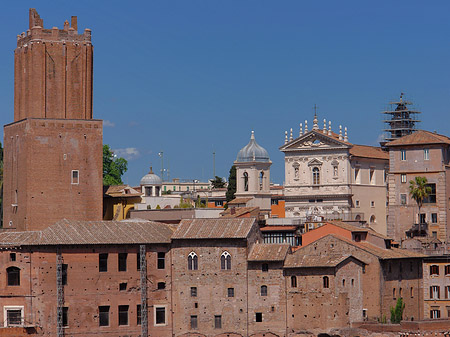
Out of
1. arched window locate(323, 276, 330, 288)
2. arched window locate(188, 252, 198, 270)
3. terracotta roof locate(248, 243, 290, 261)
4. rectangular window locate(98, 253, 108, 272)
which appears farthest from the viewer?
arched window locate(188, 252, 198, 270)

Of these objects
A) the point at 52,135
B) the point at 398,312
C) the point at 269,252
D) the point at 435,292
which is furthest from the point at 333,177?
the point at 52,135

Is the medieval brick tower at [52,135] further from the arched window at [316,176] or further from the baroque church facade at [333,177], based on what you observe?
the arched window at [316,176]

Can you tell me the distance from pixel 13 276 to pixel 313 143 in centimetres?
4176

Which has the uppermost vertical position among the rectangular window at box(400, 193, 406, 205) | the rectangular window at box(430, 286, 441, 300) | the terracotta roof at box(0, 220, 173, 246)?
the rectangular window at box(400, 193, 406, 205)

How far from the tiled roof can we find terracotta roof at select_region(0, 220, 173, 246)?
8236mm

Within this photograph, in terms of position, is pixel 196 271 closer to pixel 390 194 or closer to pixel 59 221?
pixel 59 221

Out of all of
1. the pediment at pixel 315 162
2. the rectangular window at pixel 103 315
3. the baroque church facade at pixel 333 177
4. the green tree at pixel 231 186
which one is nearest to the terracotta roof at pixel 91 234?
the rectangular window at pixel 103 315

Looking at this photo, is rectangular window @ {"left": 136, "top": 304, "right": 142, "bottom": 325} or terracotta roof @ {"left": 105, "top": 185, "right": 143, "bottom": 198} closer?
rectangular window @ {"left": 136, "top": 304, "right": 142, "bottom": 325}

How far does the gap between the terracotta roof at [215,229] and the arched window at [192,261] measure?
4.17 ft

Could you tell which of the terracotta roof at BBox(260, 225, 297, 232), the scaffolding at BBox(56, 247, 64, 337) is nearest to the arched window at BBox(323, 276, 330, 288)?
the terracotta roof at BBox(260, 225, 297, 232)

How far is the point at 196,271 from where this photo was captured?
7738 centimetres

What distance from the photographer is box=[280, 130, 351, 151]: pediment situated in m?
107

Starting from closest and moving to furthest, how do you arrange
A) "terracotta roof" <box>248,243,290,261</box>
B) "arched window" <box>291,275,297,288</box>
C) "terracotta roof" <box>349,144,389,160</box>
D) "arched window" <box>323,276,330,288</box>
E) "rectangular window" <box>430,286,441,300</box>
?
"arched window" <box>323,276,330,288</box> < "arched window" <box>291,275,297,288</box> < "terracotta roof" <box>248,243,290,261</box> < "rectangular window" <box>430,286,441,300</box> < "terracotta roof" <box>349,144,389,160</box>

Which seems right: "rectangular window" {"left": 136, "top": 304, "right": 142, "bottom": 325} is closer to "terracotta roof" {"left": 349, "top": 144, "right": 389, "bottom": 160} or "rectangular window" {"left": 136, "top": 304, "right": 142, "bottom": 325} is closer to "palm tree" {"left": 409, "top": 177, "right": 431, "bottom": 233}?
"palm tree" {"left": 409, "top": 177, "right": 431, "bottom": 233}
